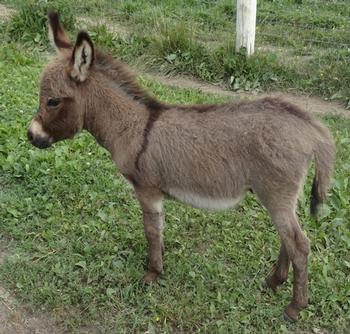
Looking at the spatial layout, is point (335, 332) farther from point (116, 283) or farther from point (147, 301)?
point (116, 283)

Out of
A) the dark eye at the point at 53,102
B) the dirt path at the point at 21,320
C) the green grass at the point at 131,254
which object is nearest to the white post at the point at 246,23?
the green grass at the point at 131,254

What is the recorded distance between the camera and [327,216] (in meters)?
4.51

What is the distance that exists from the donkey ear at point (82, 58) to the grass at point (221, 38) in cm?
368

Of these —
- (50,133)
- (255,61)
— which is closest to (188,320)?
(50,133)

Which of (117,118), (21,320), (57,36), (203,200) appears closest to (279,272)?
(203,200)

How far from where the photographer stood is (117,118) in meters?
3.70

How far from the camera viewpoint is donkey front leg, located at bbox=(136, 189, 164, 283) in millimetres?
3715

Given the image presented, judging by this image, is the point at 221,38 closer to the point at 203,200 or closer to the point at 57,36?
the point at 57,36

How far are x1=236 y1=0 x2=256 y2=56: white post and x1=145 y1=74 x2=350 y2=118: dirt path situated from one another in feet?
2.16

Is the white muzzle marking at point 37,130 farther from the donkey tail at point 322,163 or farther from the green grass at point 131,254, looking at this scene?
the donkey tail at point 322,163

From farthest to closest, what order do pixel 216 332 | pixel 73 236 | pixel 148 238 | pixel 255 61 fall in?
pixel 255 61 < pixel 73 236 < pixel 148 238 < pixel 216 332

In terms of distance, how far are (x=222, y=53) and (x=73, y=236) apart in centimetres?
381

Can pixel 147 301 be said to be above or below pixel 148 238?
below

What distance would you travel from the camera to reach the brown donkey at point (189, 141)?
337 cm
